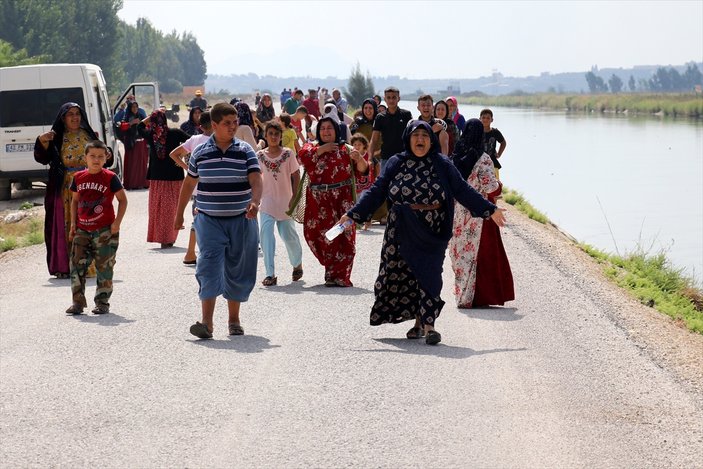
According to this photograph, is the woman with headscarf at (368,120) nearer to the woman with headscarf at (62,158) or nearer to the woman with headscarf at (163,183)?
the woman with headscarf at (163,183)

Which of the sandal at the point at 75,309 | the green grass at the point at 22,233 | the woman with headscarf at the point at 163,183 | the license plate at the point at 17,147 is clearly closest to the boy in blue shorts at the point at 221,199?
the sandal at the point at 75,309

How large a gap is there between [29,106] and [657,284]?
11.3 m

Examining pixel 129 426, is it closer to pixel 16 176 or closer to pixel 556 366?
pixel 556 366

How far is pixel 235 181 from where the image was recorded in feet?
31.6

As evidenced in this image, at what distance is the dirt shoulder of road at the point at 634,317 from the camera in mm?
9602

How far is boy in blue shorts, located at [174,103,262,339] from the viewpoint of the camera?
9.59 meters

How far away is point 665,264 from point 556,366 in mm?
13526

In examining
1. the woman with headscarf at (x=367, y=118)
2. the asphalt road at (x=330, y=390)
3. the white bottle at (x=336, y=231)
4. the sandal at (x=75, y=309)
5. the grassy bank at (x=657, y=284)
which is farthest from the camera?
the woman with headscarf at (x=367, y=118)

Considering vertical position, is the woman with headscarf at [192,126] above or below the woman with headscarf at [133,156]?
above

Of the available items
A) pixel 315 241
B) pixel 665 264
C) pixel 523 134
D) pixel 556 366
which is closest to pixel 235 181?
pixel 556 366

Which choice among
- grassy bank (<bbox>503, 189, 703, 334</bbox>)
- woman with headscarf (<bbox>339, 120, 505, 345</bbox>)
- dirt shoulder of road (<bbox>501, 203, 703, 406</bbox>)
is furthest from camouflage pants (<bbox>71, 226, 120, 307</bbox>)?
grassy bank (<bbox>503, 189, 703, 334</bbox>)

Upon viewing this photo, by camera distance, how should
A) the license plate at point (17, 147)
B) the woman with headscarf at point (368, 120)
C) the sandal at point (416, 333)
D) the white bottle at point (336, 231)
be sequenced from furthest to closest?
the license plate at point (17, 147) → the woman with headscarf at point (368, 120) → the sandal at point (416, 333) → the white bottle at point (336, 231)

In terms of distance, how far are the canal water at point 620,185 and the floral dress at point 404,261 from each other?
39.9 feet

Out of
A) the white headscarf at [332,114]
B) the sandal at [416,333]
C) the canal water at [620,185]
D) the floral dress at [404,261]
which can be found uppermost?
the white headscarf at [332,114]
